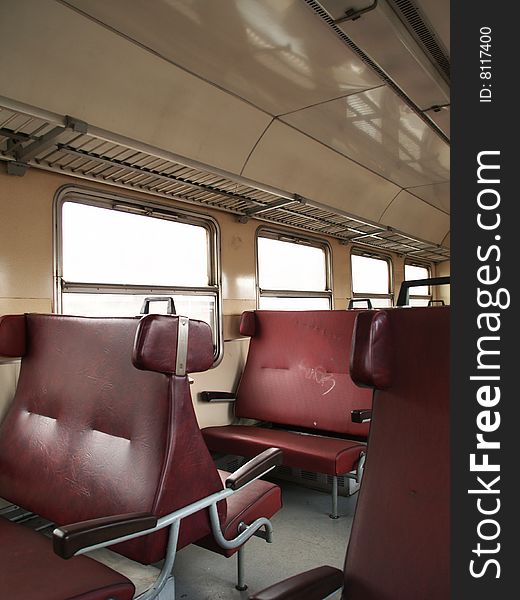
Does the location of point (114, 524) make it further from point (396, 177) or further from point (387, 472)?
point (396, 177)

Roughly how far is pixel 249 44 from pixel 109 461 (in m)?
2.17

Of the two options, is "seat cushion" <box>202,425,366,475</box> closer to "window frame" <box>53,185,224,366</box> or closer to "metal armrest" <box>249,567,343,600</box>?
"window frame" <box>53,185,224,366</box>

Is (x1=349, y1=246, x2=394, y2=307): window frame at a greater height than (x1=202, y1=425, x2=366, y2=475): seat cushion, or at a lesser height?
greater

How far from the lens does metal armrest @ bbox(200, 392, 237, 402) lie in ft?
12.5

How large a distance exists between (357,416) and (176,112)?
7.26 ft

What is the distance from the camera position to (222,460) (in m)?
3.81

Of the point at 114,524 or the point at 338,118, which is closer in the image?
the point at 114,524

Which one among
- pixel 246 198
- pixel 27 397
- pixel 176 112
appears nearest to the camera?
pixel 27 397

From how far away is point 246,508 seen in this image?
2.19m

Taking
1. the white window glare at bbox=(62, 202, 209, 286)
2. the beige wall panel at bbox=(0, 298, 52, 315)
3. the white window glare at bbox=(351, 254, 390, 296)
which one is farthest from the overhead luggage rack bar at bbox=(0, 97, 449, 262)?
the white window glare at bbox=(351, 254, 390, 296)

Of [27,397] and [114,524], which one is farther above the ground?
[27,397]

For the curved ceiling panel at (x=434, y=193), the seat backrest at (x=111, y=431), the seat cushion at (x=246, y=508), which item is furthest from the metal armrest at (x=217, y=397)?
the curved ceiling panel at (x=434, y=193)

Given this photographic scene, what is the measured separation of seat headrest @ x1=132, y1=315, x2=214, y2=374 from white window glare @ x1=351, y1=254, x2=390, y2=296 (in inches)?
182

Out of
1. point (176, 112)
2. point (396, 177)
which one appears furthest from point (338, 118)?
point (396, 177)
